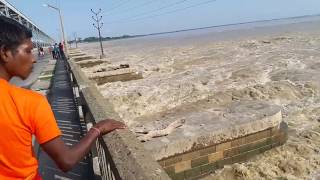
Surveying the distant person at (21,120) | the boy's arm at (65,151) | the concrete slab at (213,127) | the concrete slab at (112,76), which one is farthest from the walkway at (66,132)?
the distant person at (21,120)

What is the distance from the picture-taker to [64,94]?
38.3ft

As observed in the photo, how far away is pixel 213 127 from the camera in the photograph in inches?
226

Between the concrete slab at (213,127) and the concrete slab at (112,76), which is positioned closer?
the concrete slab at (213,127)

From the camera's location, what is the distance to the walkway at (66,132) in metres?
4.93

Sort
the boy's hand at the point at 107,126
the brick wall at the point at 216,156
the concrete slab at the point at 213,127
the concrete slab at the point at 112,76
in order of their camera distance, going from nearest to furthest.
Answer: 1. the boy's hand at the point at 107,126
2. the concrete slab at the point at 213,127
3. the brick wall at the point at 216,156
4. the concrete slab at the point at 112,76

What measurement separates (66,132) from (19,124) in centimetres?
530

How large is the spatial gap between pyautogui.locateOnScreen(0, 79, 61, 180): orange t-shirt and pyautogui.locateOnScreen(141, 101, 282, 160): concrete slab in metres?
3.12

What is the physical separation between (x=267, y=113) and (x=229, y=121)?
0.73 m

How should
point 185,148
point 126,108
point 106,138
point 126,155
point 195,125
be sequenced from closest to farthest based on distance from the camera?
point 126,155 → point 106,138 → point 185,148 → point 195,125 → point 126,108

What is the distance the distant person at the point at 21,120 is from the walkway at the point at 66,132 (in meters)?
2.91

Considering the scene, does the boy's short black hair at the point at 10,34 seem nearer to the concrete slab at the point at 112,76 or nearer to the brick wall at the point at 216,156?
the brick wall at the point at 216,156

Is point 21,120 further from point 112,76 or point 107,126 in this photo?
point 112,76

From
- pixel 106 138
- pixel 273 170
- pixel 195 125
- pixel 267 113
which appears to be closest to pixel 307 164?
pixel 273 170

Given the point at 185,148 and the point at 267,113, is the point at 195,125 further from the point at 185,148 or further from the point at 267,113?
the point at 267,113
